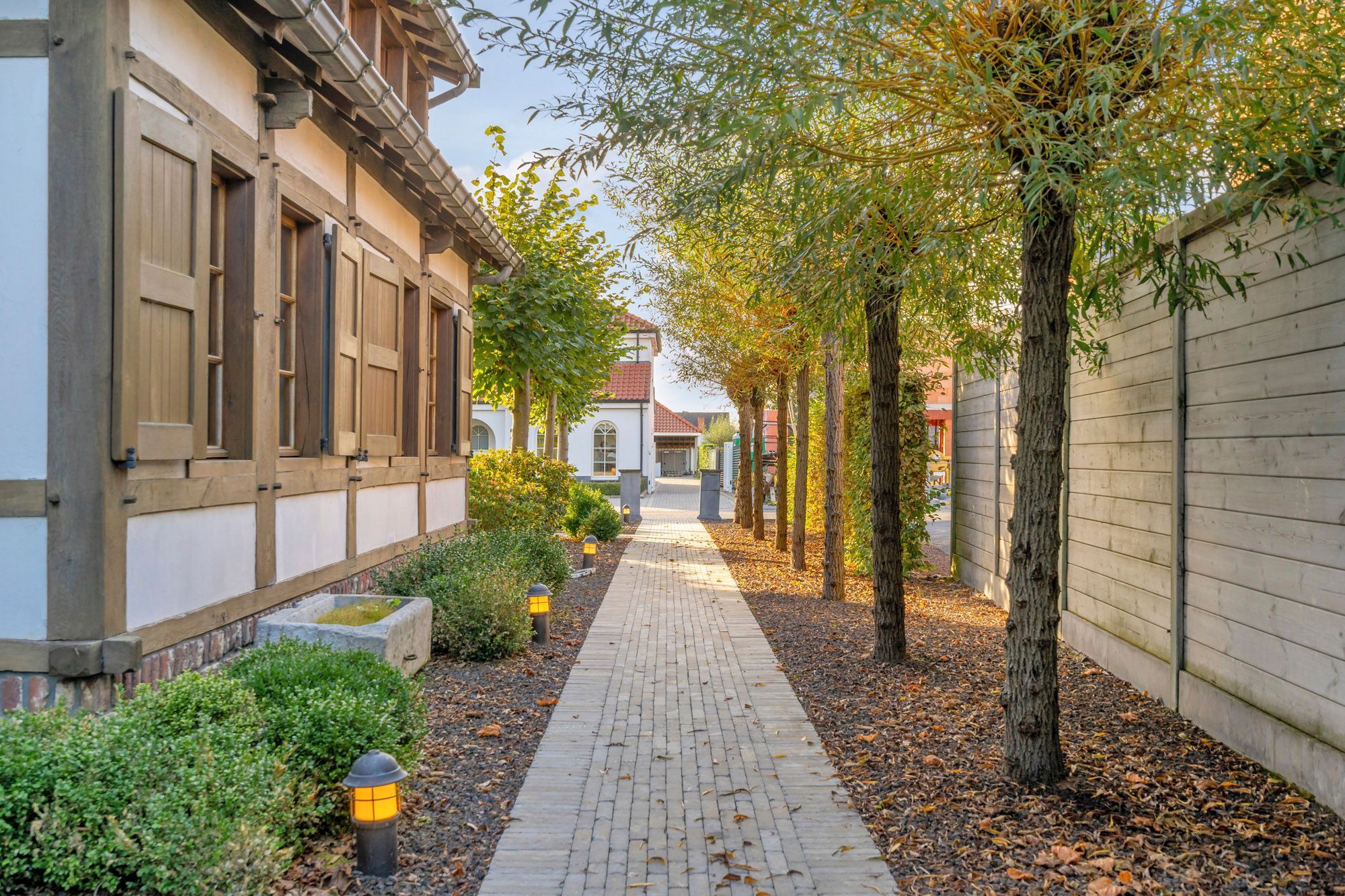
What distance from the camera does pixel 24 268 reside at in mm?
4086

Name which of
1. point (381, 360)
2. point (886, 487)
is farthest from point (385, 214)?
point (886, 487)

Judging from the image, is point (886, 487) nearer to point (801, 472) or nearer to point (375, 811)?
point (375, 811)

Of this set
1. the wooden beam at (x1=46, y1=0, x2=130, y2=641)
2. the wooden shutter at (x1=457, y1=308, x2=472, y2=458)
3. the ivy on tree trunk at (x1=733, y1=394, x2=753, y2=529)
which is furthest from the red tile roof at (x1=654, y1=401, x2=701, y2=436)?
the wooden beam at (x1=46, y1=0, x2=130, y2=641)

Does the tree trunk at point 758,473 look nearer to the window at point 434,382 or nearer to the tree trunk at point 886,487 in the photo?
the window at point 434,382

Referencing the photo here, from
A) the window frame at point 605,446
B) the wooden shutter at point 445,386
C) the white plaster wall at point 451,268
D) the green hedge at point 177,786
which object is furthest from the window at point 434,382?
the window frame at point 605,446

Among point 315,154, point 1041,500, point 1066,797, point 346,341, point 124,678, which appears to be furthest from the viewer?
point 346,341

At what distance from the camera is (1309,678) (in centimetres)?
427

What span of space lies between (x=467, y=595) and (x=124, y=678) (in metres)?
3.19

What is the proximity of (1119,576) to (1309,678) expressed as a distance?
254cm

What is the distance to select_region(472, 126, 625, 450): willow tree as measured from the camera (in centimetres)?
1556

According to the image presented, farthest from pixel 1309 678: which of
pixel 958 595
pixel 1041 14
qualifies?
pixel 958 595

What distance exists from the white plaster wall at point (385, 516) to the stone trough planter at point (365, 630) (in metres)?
1.33

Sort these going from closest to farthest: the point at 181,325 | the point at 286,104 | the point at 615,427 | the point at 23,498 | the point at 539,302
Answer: the point at 23,498, the point at 181,325, the point at 286,104, the point at 539,302, the point at 615,427

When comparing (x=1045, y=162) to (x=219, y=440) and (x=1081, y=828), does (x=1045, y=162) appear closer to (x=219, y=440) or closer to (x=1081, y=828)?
(x=1081, y=828)
